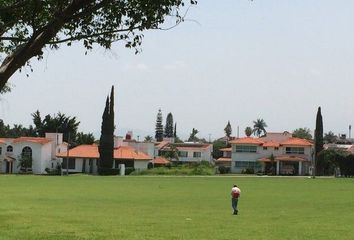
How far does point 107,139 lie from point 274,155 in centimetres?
3414

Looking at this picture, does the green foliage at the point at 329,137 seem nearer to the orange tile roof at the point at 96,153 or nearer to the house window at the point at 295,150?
the house window at the point at 295,150

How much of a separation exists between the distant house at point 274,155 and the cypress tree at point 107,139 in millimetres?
27383

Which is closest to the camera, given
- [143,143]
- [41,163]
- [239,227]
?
[239,227]

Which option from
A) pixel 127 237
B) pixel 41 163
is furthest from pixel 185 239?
pixel 41 163

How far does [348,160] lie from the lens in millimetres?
104938

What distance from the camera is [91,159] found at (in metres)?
120

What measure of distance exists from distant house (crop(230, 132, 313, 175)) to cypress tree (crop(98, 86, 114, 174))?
89.8 ft

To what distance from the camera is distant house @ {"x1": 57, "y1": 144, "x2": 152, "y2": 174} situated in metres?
119

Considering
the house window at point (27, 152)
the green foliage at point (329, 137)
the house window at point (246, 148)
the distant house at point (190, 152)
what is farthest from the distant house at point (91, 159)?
the green foliage at point (329, 137)

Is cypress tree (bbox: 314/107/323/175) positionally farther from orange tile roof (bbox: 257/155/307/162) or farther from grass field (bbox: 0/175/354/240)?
grass field (bbox: 0/175/354/240)

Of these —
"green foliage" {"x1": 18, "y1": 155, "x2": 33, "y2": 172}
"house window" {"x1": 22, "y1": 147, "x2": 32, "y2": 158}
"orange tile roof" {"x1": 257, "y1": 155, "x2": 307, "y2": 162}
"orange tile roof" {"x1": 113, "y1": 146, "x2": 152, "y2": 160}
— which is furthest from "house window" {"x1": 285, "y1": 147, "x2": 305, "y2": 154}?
"green foliage" {"x1": 18, "y1": 155, "x2": 33, "y2": 172}

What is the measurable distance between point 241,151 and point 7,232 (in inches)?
4151

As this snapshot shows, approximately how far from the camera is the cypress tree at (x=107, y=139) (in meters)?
105

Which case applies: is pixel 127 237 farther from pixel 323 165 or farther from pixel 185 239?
pixel 323 165
